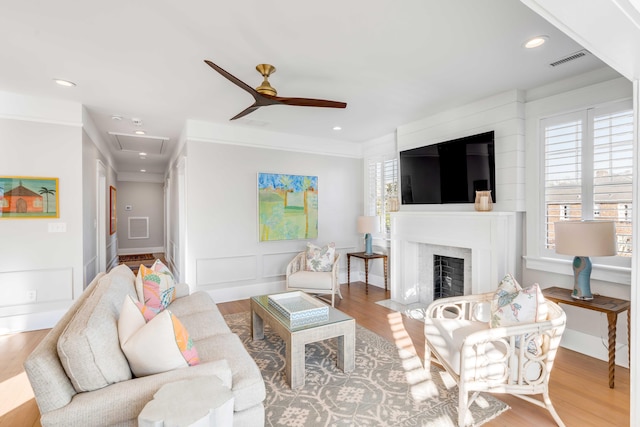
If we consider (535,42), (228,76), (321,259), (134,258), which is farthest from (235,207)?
(134,258)

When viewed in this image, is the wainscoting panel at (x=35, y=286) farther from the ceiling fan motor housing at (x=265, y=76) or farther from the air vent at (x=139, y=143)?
the ceiling fan motor housing at (x=265, y=76)

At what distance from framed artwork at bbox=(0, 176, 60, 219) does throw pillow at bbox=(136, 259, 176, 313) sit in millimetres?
1638

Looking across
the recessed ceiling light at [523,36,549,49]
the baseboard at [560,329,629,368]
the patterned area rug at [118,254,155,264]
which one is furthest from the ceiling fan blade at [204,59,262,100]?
the patterned area rug at [118,254,155,264]

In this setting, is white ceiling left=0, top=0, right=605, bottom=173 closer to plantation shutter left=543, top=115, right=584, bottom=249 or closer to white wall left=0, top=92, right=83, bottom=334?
white wall left=0, top=92, right=83, bottom=334

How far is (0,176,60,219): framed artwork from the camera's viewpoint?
11.0 feet

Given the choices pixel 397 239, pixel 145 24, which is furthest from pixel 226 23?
pixel 397 239

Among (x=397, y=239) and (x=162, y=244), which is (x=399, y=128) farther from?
(x=162, y=244)

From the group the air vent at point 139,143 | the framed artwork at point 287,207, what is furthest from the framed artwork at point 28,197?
the framed artwork at point 287,207

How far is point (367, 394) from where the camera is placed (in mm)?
2240

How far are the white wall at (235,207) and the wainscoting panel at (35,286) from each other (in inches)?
52.0

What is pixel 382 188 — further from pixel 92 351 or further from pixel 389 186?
pixel 92 351

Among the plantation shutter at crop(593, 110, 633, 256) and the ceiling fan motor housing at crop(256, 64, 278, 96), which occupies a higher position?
the ceiling fan motor housing at crop(256, 64, 278, 96)

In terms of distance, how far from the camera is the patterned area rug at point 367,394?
1.98 metres

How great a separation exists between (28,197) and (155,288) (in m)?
2.07
